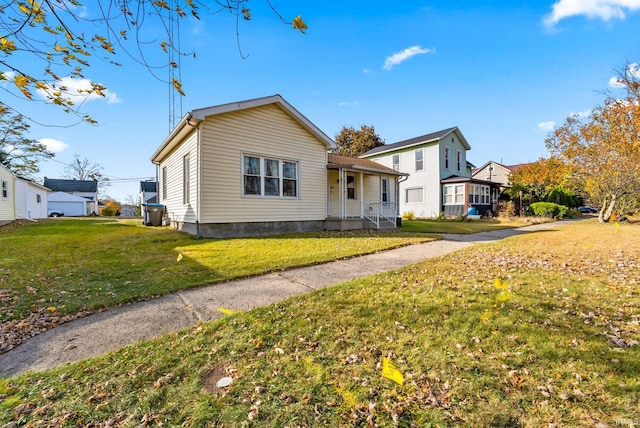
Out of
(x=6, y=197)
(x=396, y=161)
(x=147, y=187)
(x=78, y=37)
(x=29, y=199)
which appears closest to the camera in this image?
(x=78, y=37)

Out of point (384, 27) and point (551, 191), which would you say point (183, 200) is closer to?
point (384, 27)

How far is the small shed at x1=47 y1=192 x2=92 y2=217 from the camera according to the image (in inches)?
1442

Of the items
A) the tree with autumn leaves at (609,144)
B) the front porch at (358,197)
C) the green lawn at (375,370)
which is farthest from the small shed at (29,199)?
the tree with autumn leaves at (609,144)

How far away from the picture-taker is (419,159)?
24.0 meters

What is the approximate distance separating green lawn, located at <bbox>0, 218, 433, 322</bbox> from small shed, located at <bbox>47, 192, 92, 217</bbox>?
36459mm

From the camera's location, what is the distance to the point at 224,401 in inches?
80.8

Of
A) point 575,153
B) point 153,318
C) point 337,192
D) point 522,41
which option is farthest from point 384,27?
point 575,153

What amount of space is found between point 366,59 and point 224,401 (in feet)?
42.2

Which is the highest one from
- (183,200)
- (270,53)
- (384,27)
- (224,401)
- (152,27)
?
(384,27)

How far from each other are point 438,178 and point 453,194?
1.73 m

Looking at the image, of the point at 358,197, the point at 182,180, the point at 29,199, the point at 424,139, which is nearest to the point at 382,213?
the point at 358,197

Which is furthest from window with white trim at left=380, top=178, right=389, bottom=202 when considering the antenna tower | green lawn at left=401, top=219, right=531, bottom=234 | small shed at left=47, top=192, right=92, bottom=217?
small shed at left=47, top=192, right=92, bottom=217

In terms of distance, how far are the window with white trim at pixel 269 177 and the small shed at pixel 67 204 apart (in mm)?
40719

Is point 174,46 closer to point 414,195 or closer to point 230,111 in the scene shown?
point 230,111
